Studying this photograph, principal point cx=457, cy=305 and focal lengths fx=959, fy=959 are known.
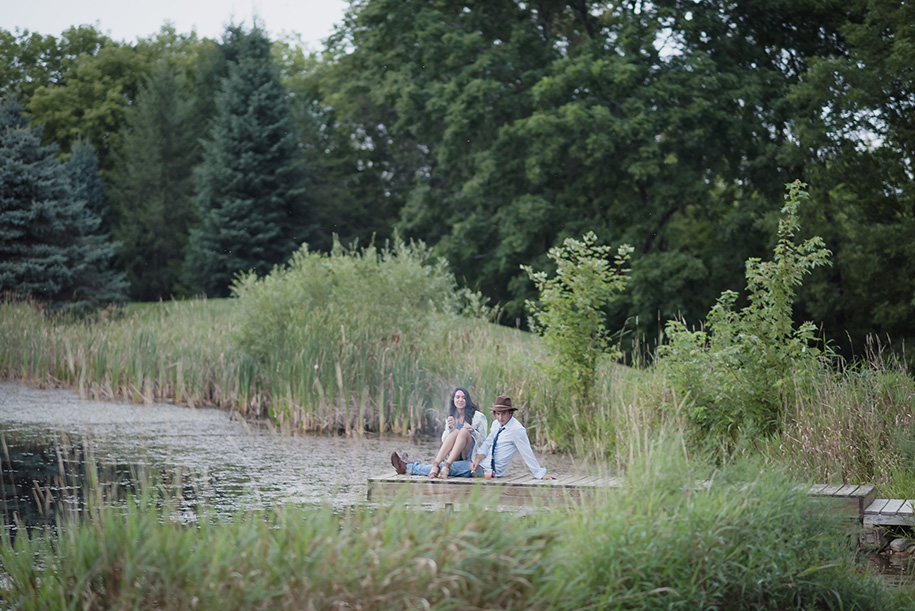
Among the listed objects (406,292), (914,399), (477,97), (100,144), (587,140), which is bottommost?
(914,399)

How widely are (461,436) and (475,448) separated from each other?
194 mm

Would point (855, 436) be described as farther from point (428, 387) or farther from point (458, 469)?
point (428, 387)

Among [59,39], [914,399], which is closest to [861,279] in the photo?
[914,399]

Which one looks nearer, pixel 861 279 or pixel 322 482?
pixel 322 482

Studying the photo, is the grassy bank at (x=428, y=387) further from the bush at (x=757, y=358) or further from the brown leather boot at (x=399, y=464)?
the brown leather boot at (x=399, y=464)

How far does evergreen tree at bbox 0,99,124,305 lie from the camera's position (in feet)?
83.6

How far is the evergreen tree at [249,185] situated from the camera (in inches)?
1220

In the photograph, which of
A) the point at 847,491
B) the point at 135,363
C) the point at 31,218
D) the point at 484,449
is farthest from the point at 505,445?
the point at 31,218

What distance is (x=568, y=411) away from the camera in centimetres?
1061

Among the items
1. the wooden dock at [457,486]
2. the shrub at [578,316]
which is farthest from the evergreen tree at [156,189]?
the wooden dock at [457,486]

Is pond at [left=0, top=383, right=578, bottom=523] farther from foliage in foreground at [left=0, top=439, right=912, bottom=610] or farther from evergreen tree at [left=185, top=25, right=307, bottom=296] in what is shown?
evergreen tree at [left=185, top=25, right=307, bottom=296]

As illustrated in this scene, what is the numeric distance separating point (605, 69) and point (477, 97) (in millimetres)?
3398

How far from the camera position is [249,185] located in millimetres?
31500

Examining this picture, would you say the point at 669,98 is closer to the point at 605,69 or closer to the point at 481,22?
the point at 605,69
